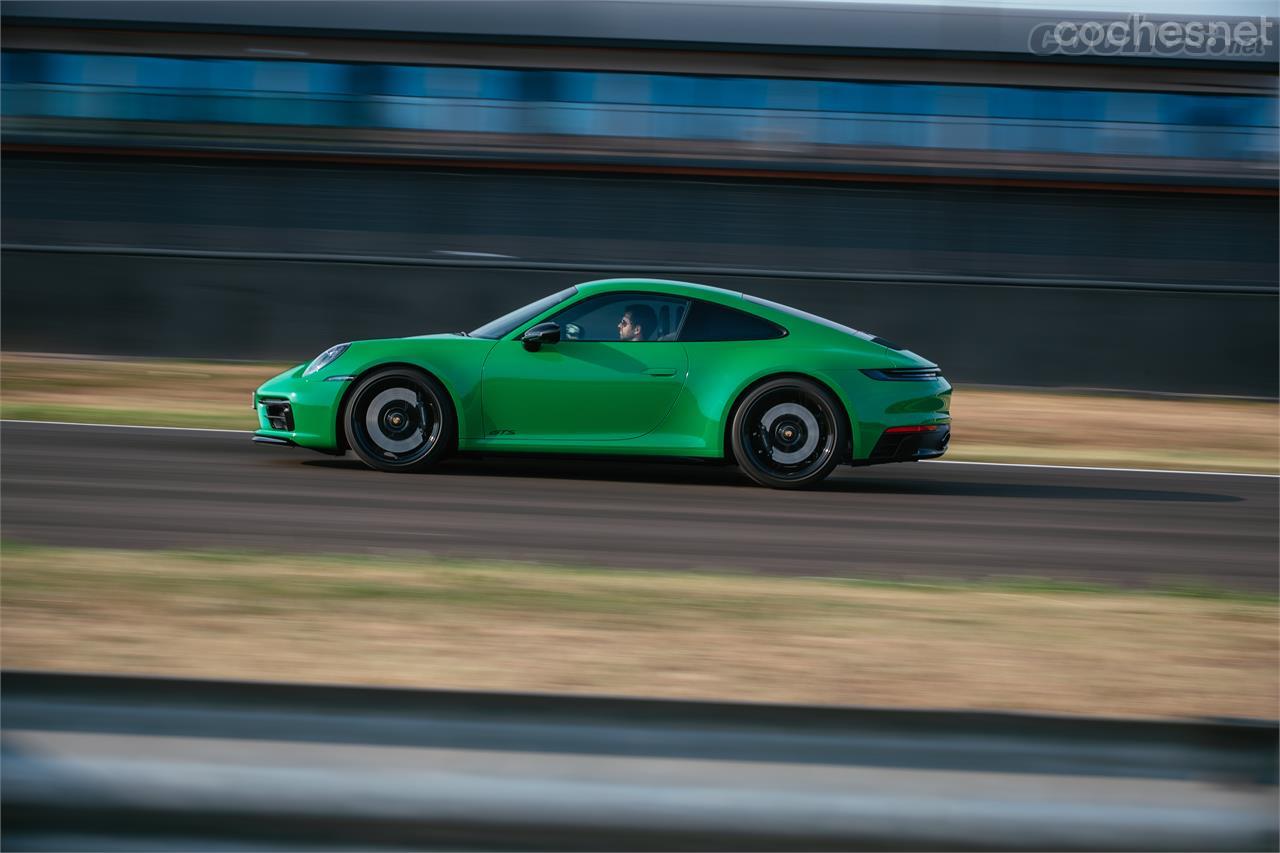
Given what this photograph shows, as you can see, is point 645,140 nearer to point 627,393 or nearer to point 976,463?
point 976,463

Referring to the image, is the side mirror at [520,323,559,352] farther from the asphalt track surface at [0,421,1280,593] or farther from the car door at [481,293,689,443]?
the asphalt track surface at [0,421,1280,593]

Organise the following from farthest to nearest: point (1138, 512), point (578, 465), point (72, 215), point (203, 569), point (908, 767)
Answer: point (72, 215), point (578, 465), point (1138, 512), point (203, 569), point (908, 767)

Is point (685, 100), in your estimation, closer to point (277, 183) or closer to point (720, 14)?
point (720, 14)

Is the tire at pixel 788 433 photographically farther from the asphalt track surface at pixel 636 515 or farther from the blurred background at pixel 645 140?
the blurred background at pixel 645 140

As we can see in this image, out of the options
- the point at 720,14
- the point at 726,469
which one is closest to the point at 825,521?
the point at 726,469

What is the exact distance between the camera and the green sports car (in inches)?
335

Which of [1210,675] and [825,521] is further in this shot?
[825,521]

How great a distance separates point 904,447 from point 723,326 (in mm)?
1350

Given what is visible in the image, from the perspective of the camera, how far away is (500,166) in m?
22.9

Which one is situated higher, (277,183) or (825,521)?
(277,183)

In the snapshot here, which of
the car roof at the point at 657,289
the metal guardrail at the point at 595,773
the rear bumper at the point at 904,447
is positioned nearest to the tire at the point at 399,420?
the car roof at the point at 657,289

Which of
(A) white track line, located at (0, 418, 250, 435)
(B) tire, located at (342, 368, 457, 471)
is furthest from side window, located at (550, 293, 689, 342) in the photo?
(A) white track line, located at (0, 418, 250, 435)

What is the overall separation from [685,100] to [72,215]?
10242mm

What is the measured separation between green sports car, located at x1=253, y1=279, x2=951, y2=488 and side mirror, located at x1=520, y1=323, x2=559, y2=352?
0.01 metres
